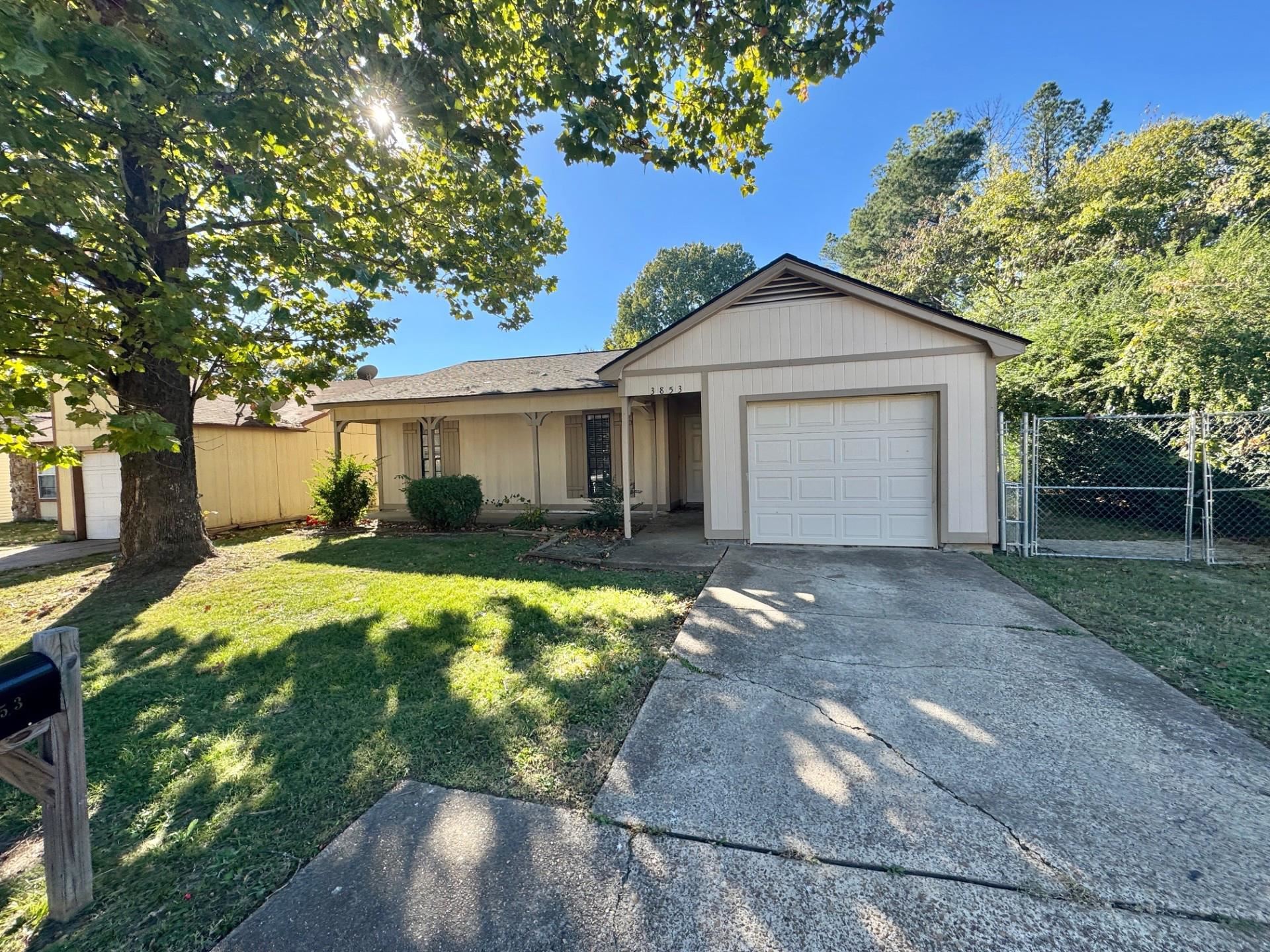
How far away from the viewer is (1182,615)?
451cm

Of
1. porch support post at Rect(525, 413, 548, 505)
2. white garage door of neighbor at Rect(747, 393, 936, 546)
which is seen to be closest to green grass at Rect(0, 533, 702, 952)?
white garage door of neighbor at Rect(747, 393, 936, 546)

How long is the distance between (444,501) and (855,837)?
9559 mm

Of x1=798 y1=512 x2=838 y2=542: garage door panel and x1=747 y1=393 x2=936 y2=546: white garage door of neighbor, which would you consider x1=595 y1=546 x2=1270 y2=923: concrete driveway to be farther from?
x1=798 y1=512 x2=838 y2=542: garage door panel

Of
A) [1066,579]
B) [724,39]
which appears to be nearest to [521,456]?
[724,39]

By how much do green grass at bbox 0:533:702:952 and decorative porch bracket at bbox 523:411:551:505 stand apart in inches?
188

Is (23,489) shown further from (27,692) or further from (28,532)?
(27,692)

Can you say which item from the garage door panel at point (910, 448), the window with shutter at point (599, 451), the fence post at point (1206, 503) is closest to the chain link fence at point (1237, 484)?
the fence post at point (1206, 503)

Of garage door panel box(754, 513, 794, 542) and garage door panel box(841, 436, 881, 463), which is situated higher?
garage door panel box(841, 436, 881, 463)

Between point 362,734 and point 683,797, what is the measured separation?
202 cm

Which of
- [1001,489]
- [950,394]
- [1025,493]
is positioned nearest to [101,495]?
[950,394]

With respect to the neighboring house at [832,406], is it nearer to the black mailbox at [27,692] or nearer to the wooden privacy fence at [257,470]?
the black mailbox at [27,692]

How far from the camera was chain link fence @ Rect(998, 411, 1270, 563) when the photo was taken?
6.60 meters

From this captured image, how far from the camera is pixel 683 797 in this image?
2355 millimetres

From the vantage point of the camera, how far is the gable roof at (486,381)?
10742 millimetres
